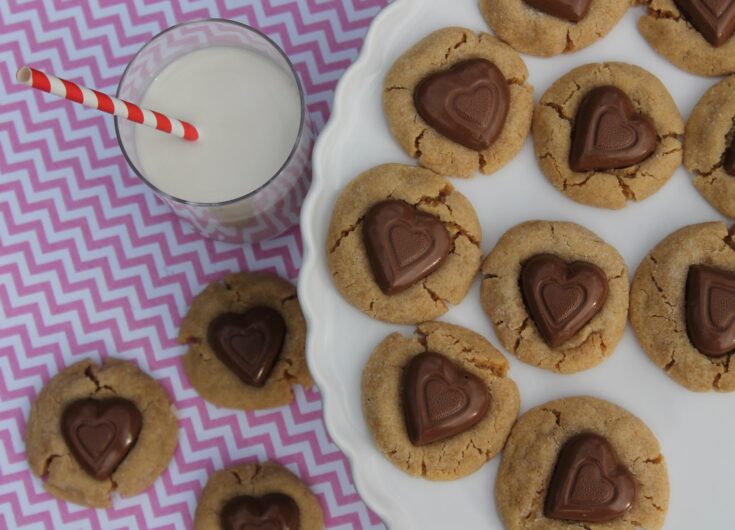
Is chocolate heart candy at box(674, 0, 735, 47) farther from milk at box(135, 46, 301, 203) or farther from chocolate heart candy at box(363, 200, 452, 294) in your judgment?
milk at box(135, 46, 301, 203)

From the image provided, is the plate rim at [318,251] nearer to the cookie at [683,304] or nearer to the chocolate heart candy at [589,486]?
the chocolate heart candy at [589,486]

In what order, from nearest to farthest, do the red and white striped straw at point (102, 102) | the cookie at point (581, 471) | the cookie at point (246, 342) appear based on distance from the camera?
the red and white striped straw at point (102, 102) → the cookie at point (581, 471) → the cookie at point (246, 342)

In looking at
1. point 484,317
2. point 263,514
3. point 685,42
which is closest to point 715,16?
point 685,42

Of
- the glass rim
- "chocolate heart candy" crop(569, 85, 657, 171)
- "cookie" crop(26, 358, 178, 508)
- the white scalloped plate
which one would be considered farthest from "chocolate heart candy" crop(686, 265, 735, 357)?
"cookie" crop(26, 358, 178, 508)

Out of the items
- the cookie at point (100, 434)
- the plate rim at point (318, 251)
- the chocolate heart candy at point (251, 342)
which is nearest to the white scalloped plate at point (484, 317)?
the plate rim at point (318, 251)

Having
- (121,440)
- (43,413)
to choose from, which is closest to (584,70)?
(121,440)

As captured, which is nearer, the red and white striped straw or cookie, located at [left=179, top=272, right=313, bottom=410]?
the red and white striped straw

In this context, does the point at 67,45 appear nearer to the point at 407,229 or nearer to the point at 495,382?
the point at 407,229
